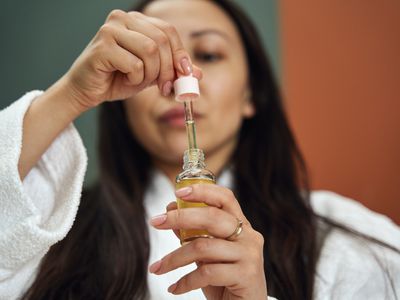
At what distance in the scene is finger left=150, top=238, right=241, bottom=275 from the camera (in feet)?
1.58

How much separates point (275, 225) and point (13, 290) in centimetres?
50

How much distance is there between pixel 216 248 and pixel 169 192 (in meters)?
0.52

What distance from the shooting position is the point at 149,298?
77 centimetres

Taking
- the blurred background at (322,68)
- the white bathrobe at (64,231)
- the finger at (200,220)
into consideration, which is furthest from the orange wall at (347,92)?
the finger at (200,220)

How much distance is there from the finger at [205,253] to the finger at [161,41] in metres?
0.23

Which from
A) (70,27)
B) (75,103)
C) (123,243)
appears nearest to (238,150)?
(123,243)

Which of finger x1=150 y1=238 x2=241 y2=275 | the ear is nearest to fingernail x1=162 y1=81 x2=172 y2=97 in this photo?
finger x1=150 y1=238 x2=241 y2=275

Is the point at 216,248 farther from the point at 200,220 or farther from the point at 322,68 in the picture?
the point at 322,68

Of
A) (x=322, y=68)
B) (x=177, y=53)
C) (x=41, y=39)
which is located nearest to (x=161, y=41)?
(x=177, y=53)

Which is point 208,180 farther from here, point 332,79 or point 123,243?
point 332,79

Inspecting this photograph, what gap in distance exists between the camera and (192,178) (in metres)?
0.50

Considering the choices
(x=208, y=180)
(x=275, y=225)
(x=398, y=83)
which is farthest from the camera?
(x=398, y=83)

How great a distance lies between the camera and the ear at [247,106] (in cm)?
114

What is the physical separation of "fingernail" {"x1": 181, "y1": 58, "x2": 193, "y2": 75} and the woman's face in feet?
1.12
